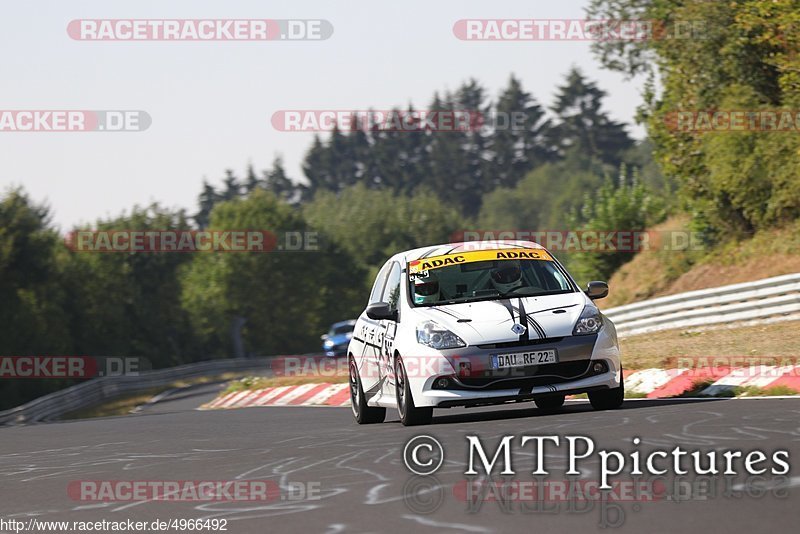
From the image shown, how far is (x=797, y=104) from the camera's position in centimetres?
2920

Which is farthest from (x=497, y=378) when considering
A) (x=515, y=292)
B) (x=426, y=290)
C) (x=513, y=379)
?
(x=426, y=290)

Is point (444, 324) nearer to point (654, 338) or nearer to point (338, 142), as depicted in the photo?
point (654, 338)

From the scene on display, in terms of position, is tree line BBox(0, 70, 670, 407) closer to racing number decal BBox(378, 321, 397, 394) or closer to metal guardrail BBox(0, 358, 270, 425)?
metal guardrail BBox(0, 358, 270, 425)

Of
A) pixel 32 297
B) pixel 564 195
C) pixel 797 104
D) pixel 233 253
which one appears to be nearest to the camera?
pixel 797 104

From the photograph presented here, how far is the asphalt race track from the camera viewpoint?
652cm

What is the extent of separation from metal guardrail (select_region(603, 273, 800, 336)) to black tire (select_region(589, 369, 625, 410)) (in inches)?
501

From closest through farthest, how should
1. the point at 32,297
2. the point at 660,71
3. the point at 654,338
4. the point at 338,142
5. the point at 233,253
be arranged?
the point at 654,338 → the point at 660,71 → the point at 32,297 → the point at 233,253 → the point at 338,142

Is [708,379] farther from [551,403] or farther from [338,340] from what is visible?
[338,340]

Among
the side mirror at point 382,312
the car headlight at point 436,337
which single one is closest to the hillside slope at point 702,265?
the side mirror at point 382,312

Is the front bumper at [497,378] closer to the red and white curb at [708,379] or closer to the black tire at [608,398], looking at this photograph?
the black tire at [608,398]

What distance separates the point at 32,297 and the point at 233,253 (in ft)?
114

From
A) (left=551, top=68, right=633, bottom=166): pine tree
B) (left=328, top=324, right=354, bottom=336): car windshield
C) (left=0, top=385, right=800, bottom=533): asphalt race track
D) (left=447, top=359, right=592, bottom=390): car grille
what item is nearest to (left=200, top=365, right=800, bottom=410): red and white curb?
(left=0, top=385, right=800, bottom=533): asphalt race track

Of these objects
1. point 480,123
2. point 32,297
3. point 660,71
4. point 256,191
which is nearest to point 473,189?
point 480,123

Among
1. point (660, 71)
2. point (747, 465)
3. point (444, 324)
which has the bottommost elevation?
point (747, 465)
